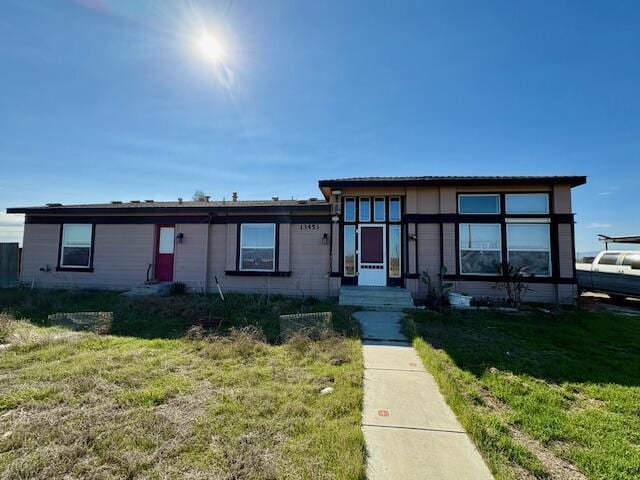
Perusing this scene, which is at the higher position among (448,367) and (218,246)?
(218,246)

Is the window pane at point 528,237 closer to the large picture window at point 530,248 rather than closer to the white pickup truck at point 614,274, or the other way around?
the large picture window at point 530,248

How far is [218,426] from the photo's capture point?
297 centimetres

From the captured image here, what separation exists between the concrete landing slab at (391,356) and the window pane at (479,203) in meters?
6.11

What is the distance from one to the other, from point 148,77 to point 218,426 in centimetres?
941

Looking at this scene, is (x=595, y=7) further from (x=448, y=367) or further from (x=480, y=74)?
(x=448, y=367)

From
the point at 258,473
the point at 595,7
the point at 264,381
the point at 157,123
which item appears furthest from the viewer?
the point at 157,123

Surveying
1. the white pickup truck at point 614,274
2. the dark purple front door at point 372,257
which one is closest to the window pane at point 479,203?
the dark purple front door at point 372,257

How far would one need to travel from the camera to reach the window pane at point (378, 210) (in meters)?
10.6

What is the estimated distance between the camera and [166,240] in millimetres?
11477

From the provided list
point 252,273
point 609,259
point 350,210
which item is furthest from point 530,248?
point 252,273

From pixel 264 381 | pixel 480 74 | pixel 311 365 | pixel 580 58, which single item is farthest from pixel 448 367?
pixel 580 58

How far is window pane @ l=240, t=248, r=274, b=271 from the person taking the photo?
10.7 m

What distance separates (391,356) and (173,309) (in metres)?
5.77

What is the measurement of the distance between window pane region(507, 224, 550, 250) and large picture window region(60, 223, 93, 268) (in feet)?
49.7
